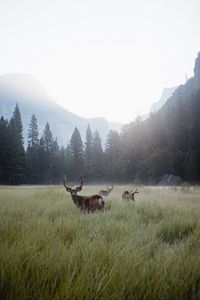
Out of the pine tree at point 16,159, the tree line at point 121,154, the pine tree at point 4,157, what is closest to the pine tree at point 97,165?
the tree line at point 121,154

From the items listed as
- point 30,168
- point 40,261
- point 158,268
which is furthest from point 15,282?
point 30,168

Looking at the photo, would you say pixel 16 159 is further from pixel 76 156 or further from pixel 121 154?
pixel 121 154

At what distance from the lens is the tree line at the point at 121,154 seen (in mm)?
47531

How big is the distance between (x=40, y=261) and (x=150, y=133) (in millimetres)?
53993

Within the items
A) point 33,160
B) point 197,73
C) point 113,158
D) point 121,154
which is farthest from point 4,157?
point 197,73

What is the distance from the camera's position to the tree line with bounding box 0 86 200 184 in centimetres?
4753

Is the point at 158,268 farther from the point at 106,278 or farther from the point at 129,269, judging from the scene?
the point at 106,278

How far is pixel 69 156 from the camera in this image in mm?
62312

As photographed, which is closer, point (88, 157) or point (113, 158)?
point (113, 158)

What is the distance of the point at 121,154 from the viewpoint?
5938cm

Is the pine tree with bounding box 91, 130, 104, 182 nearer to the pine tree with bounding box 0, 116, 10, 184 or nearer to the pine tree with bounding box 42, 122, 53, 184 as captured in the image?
the pine tree with bounding box 42, 122, 53, 184

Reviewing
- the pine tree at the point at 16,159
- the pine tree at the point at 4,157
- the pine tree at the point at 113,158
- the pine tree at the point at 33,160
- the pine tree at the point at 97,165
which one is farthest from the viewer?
the pine tree at the point at 97,165

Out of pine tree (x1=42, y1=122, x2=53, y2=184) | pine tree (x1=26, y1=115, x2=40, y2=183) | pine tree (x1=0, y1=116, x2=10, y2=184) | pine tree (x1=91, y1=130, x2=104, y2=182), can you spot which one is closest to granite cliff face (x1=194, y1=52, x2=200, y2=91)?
pine tree (x1=91, y1=130, x2=104, y2=182)

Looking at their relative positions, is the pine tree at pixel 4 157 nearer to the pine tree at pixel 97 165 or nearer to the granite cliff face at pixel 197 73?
the pine tree at pixel 97 165
